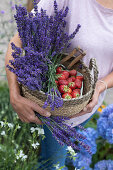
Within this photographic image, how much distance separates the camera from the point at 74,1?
1.17 m

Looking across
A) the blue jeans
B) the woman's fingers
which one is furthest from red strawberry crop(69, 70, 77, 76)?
the blue jeans

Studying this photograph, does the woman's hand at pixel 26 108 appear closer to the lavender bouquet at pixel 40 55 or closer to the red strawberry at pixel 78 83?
the lavender bouquet at pixel 40 55

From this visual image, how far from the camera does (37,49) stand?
3.40 feet

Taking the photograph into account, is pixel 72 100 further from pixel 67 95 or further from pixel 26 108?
pixel 26 108

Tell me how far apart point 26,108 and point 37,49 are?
0.28 meters

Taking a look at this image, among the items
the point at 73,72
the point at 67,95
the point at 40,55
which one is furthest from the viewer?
the point at 73,72

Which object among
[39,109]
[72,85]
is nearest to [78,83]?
[72,85]

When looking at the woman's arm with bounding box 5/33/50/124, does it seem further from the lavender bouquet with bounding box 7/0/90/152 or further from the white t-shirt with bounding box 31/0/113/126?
the white t-shirt with bounding box 31/0/113/126

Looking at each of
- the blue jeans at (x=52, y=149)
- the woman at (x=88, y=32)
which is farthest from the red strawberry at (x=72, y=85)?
the blue jeans at (x=52, y=149)

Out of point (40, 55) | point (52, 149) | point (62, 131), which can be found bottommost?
point (52, 149)

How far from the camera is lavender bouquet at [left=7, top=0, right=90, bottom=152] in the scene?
94 centimetres

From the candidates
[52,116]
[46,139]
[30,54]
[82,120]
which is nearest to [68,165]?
[46,139]

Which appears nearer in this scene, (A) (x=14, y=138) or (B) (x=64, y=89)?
(B) (x=64, y=89)

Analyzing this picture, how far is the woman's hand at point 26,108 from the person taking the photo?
41.4 inches
